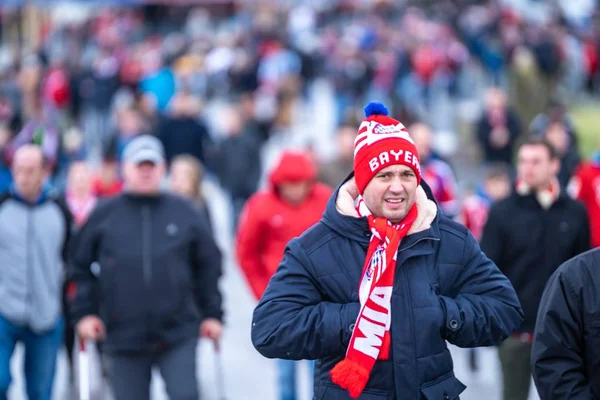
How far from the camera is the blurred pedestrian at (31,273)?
7391mm

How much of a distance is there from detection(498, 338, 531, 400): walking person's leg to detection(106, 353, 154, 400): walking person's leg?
2.04m

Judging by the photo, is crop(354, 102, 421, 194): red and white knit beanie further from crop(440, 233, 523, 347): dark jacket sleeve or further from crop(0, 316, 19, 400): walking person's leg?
crop(0, 316, 19, 400): walking person's leg

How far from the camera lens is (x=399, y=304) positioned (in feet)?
13.9

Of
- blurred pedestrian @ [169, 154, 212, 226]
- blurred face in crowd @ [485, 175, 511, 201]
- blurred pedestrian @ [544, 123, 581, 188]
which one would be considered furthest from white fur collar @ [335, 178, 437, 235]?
blurred pedestrian @ [544, 123, 581, 188]

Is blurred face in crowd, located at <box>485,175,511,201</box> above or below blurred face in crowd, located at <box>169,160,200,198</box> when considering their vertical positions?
below

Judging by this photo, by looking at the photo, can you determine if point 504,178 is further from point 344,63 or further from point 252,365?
point 344,63

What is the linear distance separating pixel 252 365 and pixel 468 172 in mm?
10971

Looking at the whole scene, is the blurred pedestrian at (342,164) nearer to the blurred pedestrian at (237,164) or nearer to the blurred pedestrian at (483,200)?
the blurred pedestrian at (483,200)

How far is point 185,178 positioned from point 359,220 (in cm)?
604

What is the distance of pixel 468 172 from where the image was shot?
20844 mm

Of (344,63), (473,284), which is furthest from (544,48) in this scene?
(473,284)

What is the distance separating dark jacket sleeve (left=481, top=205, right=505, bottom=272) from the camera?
7004 mm

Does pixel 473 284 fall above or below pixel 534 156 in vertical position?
below

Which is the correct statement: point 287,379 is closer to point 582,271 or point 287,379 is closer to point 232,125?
point 582,271
